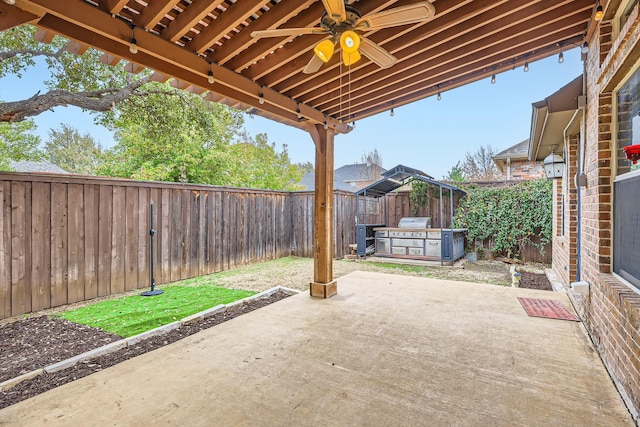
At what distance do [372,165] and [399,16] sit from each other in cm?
2260

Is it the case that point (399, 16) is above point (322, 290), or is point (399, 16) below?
above

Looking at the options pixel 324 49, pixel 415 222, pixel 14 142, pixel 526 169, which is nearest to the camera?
pixel 324 49

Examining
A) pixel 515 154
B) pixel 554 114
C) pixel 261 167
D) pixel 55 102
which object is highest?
pixel 261 167

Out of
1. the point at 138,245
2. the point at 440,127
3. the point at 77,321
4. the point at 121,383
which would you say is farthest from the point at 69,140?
the point at 440,127

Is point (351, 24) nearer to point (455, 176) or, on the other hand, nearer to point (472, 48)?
point (472, 48)

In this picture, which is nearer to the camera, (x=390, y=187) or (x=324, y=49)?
(x=324, y=49)

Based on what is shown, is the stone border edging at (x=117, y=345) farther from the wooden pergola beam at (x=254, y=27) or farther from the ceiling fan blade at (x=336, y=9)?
the ceiling fan blade at (x=336, y=9)

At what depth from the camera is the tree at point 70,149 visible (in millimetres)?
19016

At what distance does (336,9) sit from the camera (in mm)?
1932

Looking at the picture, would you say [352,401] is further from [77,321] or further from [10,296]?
[10,296]

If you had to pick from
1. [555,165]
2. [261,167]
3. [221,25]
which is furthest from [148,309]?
→ [261,167]

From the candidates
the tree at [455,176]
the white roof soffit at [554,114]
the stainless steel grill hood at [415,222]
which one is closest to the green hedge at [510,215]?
the stainless steel grill hood at [415,222]

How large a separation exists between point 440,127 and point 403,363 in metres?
29.6

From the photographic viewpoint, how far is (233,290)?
480 centimetres
